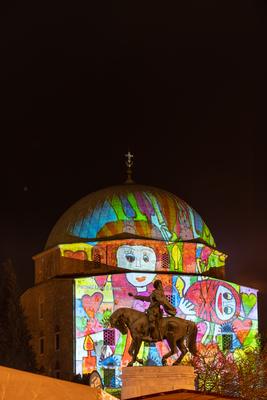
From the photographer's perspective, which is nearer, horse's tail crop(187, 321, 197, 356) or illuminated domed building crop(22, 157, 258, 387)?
horse's tail crop(187, 321, 197, 356)

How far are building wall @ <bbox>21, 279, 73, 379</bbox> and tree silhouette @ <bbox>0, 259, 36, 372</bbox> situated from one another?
1.17 m

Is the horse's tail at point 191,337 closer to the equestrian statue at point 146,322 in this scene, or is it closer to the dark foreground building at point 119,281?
the equestrian statue at point 146,322

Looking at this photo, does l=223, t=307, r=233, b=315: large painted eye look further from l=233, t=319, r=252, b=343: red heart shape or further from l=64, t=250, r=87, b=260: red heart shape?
l=64, t=250, r=87, b=260: red heart shape

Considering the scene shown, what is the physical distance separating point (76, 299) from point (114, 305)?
201 cm

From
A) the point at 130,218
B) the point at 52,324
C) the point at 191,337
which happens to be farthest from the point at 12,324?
the point at 191,337

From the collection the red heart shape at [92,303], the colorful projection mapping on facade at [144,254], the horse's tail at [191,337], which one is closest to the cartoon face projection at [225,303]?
the colorful projection mapping on facade at [144,254]

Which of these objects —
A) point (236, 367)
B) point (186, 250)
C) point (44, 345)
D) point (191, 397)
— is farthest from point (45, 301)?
point (191, 397)

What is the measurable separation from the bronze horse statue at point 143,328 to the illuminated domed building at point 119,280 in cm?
2731

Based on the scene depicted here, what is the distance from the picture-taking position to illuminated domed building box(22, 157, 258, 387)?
59.4m

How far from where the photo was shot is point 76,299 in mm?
60312

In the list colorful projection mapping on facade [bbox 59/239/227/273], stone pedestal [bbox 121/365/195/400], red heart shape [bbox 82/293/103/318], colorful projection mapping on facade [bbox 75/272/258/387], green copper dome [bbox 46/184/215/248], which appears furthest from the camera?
green copper dome [bbox 46/184/215/248]

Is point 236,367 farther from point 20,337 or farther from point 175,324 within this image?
point 175,324

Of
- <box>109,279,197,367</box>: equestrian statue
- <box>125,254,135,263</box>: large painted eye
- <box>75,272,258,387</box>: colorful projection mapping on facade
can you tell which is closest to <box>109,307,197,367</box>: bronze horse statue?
<box>109,279,197,367</box>: equestrian statue

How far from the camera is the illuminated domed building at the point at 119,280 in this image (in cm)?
5944
